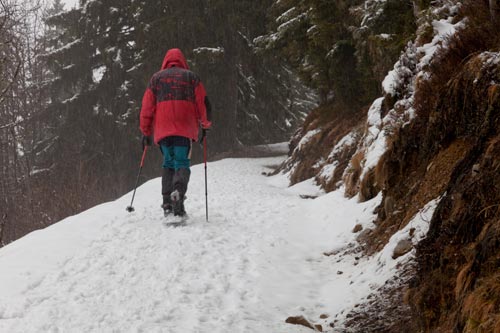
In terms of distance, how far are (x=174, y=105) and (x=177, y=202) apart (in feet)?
4.67

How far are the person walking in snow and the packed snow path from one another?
22.0 inches

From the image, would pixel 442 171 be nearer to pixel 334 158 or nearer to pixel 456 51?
pixel 456 51

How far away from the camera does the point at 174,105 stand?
7.12 meters

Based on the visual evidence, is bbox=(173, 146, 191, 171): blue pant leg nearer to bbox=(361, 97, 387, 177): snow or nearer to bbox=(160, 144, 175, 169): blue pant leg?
bbox=(160, 144, 175, 169): blue pant leg

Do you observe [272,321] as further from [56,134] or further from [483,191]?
[56,134]

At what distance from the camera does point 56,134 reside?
82.4 feet

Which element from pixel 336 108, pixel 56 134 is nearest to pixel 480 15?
pixel 336 108

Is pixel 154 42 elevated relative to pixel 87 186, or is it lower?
elevated

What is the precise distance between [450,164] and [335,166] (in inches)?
229

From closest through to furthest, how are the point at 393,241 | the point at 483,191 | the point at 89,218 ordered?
the point at 483,191, the point at 393,241, the point at 89,218

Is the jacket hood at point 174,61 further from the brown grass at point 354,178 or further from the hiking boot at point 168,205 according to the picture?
the brown grass at point 354,178

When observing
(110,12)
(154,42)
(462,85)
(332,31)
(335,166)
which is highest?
(110,12)

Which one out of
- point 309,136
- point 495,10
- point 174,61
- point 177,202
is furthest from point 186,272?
point 309,136

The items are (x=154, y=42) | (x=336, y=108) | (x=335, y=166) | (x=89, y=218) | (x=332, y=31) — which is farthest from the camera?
(x=154, y=42)
